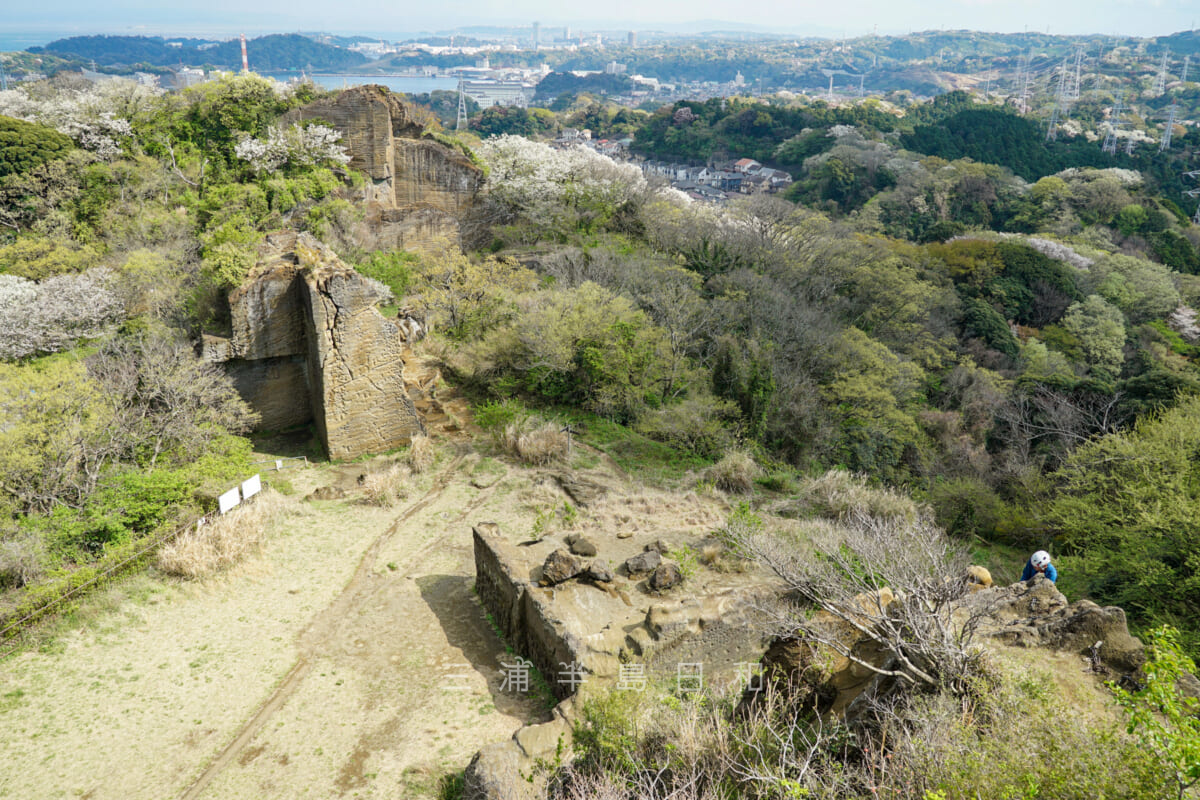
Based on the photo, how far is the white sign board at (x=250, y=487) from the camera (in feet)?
39.5

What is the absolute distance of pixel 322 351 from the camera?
1404 centimetres

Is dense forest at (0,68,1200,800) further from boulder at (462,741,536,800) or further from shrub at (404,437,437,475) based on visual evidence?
shrub at (404,437,437,475)

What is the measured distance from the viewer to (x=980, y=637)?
275 inches

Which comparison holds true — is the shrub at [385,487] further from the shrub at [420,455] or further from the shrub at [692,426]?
the shrub at [692,426]

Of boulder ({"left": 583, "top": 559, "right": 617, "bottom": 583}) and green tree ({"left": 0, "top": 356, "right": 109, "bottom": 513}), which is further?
green tree ({"left": 0, "top": 356, "right": 109, "bottom": 513})

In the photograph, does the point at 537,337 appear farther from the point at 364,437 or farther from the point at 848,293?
the point at 848,293

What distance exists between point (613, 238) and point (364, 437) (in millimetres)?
14889

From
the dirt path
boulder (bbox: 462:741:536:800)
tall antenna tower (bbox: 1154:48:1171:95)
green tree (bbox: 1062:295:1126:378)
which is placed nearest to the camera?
boulder (bbox: 462:741:536:800)

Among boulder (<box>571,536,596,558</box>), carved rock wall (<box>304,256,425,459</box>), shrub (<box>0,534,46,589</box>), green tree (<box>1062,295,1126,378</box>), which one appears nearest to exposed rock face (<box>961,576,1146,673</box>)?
boulder (<box>571,536,596,558</box>)

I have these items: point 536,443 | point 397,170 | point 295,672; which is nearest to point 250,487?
point 295,672

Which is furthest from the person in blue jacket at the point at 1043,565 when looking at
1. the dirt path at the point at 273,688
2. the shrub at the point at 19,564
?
the shrub at the point at 19,564

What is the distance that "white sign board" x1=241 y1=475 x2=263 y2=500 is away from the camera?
12047mm

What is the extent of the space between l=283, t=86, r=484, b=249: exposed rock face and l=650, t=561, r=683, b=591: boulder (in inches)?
731

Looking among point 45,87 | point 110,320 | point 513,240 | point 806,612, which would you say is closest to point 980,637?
point 806,612
